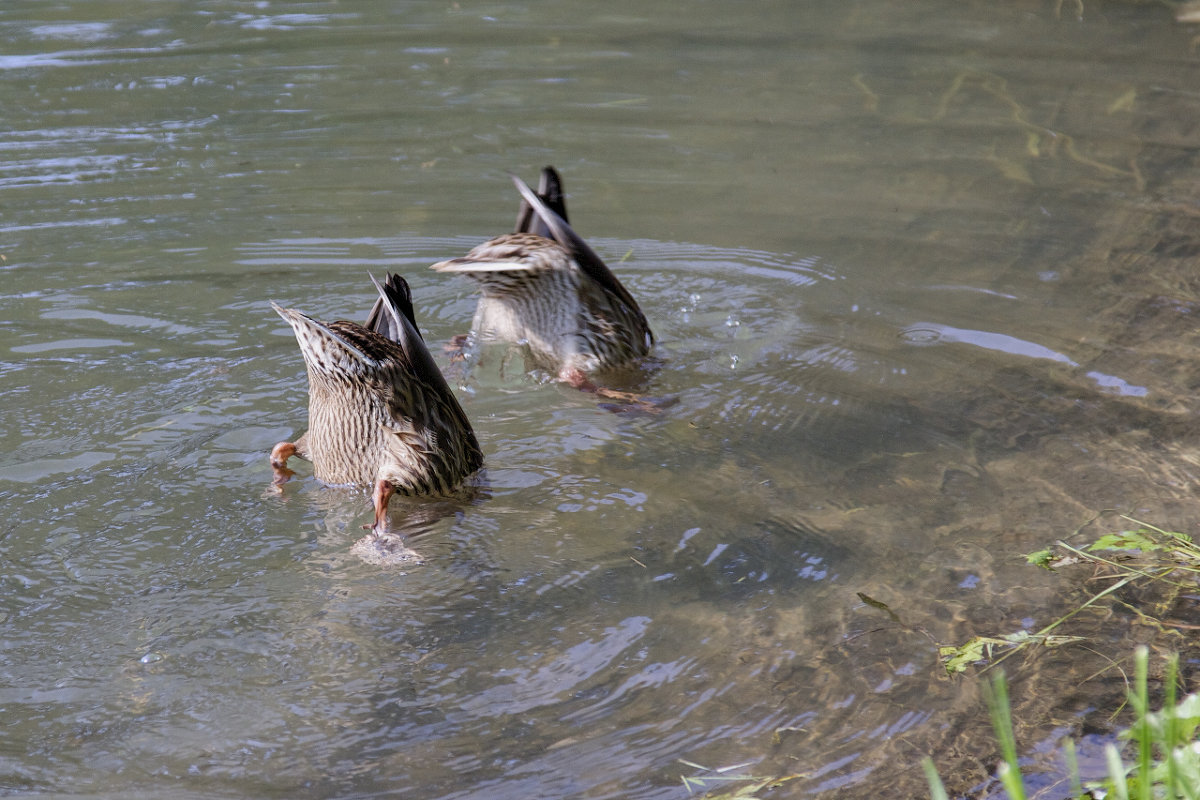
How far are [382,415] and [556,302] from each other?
4.02ft

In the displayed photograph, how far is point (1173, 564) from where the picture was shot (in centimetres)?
389

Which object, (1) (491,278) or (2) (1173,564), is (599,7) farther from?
(2) (1173,564)

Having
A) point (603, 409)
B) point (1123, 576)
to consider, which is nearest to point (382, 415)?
point (603, 409)

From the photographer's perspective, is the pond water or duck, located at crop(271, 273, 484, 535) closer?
the pond water

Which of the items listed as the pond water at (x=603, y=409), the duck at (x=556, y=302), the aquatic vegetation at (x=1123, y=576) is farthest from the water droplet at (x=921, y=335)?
the aquatic vegetation at (x=1123, y=576)

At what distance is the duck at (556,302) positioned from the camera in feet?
17.0

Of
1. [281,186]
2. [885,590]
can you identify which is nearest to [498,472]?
[885,590]

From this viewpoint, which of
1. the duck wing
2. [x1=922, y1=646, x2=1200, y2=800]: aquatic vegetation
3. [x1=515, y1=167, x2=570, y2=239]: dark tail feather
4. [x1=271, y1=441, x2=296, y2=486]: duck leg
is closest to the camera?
[x1=922, y1=646, x2=1200, y2=800]: aquatic vegetation

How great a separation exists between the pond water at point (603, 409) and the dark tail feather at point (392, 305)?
2.08 ft

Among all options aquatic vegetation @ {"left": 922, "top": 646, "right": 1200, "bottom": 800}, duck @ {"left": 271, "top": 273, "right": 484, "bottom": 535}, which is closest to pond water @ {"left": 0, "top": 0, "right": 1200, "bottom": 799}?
duck @ {"left": 271, "top": 273, "right": 484, "bottom": 535}

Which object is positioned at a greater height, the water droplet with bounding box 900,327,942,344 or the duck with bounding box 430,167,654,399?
the duck with bounding box 430,167,654,399

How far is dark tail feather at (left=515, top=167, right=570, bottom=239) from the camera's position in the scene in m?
5.34

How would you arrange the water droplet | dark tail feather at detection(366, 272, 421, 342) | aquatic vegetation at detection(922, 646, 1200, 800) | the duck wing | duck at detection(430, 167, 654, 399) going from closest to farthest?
aquatic vegetation at detection(922, 646, 1200, 800)
dark tail feather at detection(366, 272, 421, 342)
the duck wing
duck at detection(430, 167, 654, 399)
the water droplet

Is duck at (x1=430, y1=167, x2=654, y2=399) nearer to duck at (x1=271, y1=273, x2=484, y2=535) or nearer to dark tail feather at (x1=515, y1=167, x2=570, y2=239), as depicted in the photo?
dark tail feather at (x1=515, y1=167, x2=570, y2=239)
